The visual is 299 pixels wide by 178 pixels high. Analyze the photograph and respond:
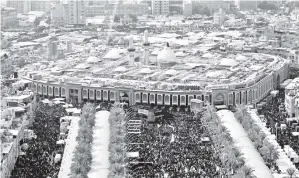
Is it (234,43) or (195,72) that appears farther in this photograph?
(234,43)

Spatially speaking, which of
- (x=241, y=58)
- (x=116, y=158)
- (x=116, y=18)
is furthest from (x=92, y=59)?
(x=116, y=18)

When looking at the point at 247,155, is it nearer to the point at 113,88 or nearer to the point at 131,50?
the point at 113,88

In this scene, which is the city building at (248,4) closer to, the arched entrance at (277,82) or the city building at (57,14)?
the city building at (57,14)

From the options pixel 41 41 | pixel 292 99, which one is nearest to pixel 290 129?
pixel 292 99

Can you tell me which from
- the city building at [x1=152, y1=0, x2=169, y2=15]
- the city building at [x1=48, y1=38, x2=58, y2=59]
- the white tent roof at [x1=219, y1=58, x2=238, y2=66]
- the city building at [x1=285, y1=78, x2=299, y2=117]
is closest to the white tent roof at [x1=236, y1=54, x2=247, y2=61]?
the white tent roof at [x1=219, y1=58, x2=238, y2=66]

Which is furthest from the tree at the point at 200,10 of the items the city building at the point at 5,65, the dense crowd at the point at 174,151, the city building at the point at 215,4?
the dense crowd at the point at 174,151

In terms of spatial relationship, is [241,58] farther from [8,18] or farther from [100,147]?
[8,18]

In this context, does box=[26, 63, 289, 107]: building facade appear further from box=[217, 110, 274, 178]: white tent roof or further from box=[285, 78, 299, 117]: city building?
box=[217, 110, 274, 178]: white tent roof
